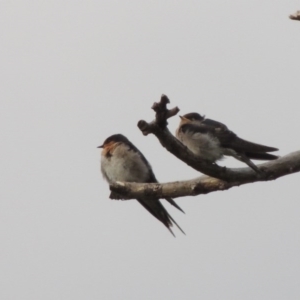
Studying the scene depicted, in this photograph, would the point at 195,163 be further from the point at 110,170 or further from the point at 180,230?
the point at 110,170

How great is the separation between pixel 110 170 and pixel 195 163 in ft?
10.1

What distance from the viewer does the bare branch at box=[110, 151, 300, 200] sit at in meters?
5.47

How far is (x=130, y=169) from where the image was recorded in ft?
26.7

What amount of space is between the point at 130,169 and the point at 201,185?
2580mm

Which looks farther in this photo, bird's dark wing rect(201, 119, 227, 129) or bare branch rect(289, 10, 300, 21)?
Result: bird's dark wing rect(201, 119, 227, 129)

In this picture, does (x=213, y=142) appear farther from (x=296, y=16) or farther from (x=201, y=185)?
(x=296, y=16)

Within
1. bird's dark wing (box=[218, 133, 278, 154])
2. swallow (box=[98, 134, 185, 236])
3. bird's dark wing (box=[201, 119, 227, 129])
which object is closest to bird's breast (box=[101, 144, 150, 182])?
swallow (box=[98, 134, 185, 236])

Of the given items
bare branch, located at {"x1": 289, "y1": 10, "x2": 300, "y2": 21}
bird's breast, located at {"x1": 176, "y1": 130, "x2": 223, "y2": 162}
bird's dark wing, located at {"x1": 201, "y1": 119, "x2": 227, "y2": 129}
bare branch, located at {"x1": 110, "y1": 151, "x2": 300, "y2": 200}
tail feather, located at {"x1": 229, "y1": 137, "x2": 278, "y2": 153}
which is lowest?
bare branch, located at {"x1": 110, "y1": 151, "x2": 300, "y2": 200}

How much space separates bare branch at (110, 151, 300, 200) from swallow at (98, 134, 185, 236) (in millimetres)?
2166

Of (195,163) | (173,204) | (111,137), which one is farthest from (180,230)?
(195,163)

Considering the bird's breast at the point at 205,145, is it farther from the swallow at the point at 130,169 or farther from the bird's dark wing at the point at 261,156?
the swallow at the point at 130,169

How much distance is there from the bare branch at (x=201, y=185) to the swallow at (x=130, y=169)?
217cm

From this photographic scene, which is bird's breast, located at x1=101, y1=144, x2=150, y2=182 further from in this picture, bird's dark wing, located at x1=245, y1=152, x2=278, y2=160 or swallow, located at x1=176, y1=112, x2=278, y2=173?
bird's dark wing, located at x1=245, y1=152, x2=278, y2=160

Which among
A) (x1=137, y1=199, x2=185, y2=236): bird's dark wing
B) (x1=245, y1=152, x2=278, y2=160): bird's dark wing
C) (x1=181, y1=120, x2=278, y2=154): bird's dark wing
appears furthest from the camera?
(x1=137, y1=199, x2=185, y2=236): bird's dark wing
